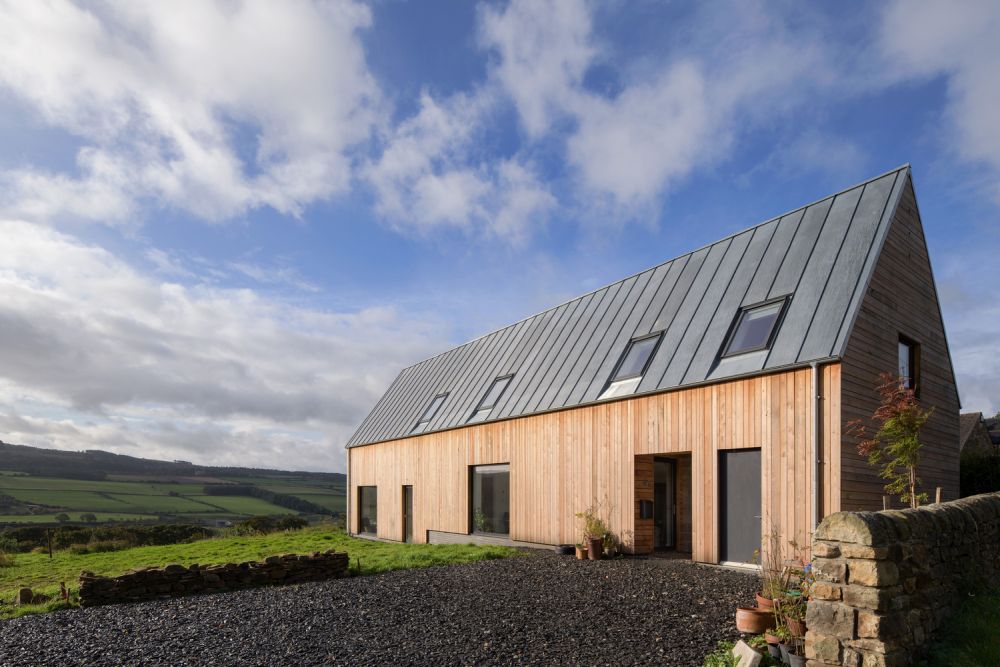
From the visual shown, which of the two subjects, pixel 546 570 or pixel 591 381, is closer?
pixel 546 570

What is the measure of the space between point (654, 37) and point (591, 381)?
22.3 feet

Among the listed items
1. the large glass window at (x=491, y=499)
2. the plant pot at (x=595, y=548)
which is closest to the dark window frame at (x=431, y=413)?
the large glass window at (x=491, y=499)

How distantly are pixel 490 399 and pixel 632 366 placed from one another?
5.30 m

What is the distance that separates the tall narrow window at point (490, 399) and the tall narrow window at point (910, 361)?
8942 mm

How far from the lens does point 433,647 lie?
667cm

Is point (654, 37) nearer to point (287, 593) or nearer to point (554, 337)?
point (554, 337)

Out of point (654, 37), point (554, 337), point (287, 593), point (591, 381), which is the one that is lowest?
point (287, 593)

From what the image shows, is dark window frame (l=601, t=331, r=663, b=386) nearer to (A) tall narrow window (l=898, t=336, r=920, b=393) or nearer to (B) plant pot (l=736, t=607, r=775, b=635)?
(A) tall narrow window (l=898, t=336, r=920, b=393)

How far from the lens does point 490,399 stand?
17766 millimetres

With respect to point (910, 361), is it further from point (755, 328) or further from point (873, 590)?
point (873, 590)

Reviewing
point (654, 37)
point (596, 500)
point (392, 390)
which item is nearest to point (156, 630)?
point (596, 500)

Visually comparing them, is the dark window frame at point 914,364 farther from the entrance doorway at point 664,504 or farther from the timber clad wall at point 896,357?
the entrance doorway at point 664,504

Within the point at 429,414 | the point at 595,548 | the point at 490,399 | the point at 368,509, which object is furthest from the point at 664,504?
the point at 368,509

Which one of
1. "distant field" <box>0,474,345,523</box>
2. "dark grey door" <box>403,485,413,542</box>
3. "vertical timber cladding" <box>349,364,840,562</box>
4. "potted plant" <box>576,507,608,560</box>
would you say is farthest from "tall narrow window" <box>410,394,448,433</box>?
"distant field" <box>0,474,345,523</box>
